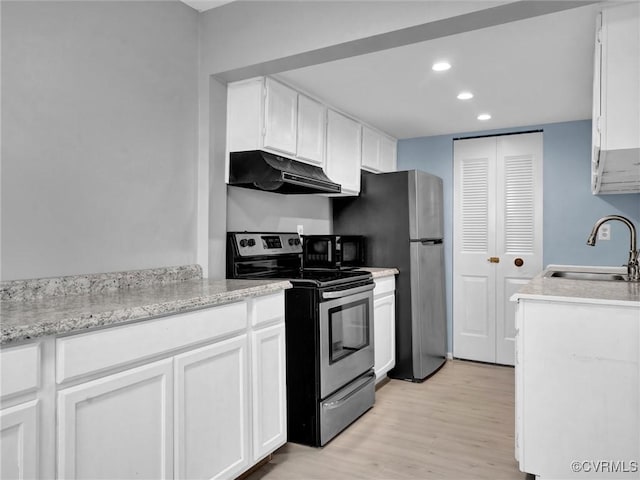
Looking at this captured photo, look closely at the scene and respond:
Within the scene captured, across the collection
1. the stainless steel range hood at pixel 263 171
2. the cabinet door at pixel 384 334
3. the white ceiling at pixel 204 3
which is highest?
the white ceiling at pixel 204 3

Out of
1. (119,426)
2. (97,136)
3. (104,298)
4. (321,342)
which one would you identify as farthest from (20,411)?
(321,342)

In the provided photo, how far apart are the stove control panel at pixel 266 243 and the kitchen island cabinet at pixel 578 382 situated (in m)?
1.61

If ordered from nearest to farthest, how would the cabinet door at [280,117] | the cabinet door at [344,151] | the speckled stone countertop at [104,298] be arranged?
1. the speckled stone countertop at [104,298]
2. the cabinet door at [280,117]
3. the cabinet door at [344,151]

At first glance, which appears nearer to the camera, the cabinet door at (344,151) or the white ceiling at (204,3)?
the white ceiling at (204,3)

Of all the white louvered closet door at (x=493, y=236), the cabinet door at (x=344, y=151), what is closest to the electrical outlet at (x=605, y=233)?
the white louvered closet door at (x=493, y=236)

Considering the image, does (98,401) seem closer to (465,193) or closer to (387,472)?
(387,472)

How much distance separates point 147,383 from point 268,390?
0.77m

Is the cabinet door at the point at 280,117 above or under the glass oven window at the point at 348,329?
above

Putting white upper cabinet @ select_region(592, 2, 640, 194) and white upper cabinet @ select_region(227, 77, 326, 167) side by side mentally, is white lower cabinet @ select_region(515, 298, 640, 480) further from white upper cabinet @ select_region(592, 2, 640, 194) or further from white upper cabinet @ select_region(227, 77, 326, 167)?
white upper cabinet @ select_region(227, 77, 326, 167)

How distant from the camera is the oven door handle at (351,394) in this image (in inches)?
101

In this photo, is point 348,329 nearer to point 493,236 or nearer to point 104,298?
point 104,298

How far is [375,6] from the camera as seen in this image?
2039 mm

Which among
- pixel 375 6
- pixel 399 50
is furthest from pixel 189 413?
pixel 399 50

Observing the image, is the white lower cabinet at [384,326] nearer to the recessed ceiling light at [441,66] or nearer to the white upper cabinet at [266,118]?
the white upper cabinet at [266,118]
